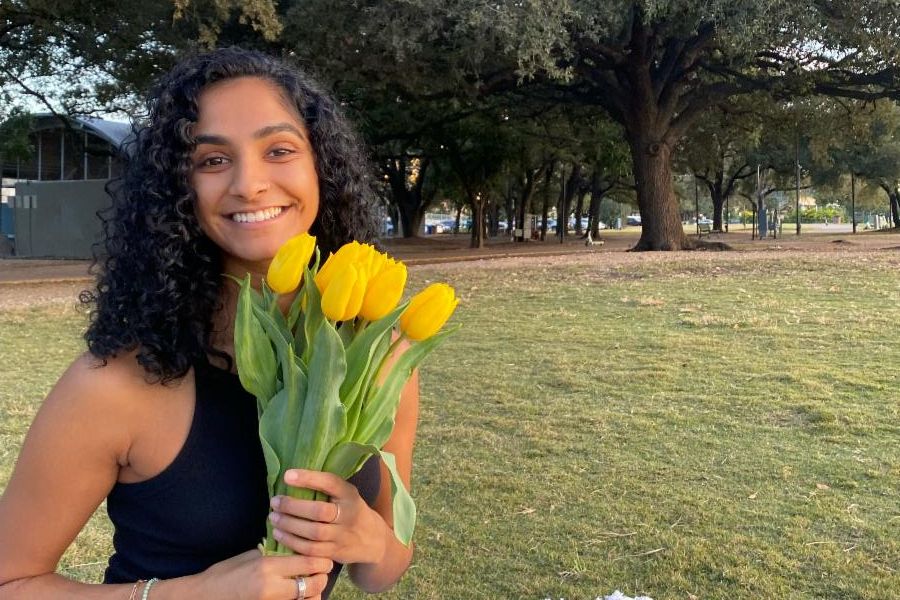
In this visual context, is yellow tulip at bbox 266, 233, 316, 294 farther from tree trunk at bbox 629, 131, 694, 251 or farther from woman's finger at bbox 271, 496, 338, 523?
tree trunk at bbox 629, 131, 694, 251

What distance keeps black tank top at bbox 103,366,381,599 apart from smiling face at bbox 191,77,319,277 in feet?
0.84

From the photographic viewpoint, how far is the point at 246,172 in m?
1.41

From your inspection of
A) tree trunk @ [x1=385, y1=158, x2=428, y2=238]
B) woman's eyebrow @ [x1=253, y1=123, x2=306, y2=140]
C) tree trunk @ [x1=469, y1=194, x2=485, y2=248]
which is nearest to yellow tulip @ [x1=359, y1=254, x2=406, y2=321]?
woman's eyebrow @ [x1=253, y1=123, x2=306, y2=140]

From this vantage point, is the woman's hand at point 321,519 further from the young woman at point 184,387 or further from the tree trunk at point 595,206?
the tree trunk at point 595,206

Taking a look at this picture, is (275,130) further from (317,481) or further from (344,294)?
(317,481)

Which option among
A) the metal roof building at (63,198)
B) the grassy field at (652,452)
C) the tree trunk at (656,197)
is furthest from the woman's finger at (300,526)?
the metal roof building at (63,198)

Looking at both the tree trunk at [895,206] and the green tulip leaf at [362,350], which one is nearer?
the green tulip leaf at [362,350]

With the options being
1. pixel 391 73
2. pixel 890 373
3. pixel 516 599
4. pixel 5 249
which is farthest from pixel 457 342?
pixel 5 249

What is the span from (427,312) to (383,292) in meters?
0.09

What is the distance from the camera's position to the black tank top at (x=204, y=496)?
141 cm

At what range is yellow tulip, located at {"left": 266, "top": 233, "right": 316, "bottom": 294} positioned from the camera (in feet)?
3.76

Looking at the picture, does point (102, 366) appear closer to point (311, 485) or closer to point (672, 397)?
point (311, 485)

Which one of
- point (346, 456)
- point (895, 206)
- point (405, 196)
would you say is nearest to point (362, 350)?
point (346, 456)

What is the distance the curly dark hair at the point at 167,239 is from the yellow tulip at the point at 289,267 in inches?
12.9
